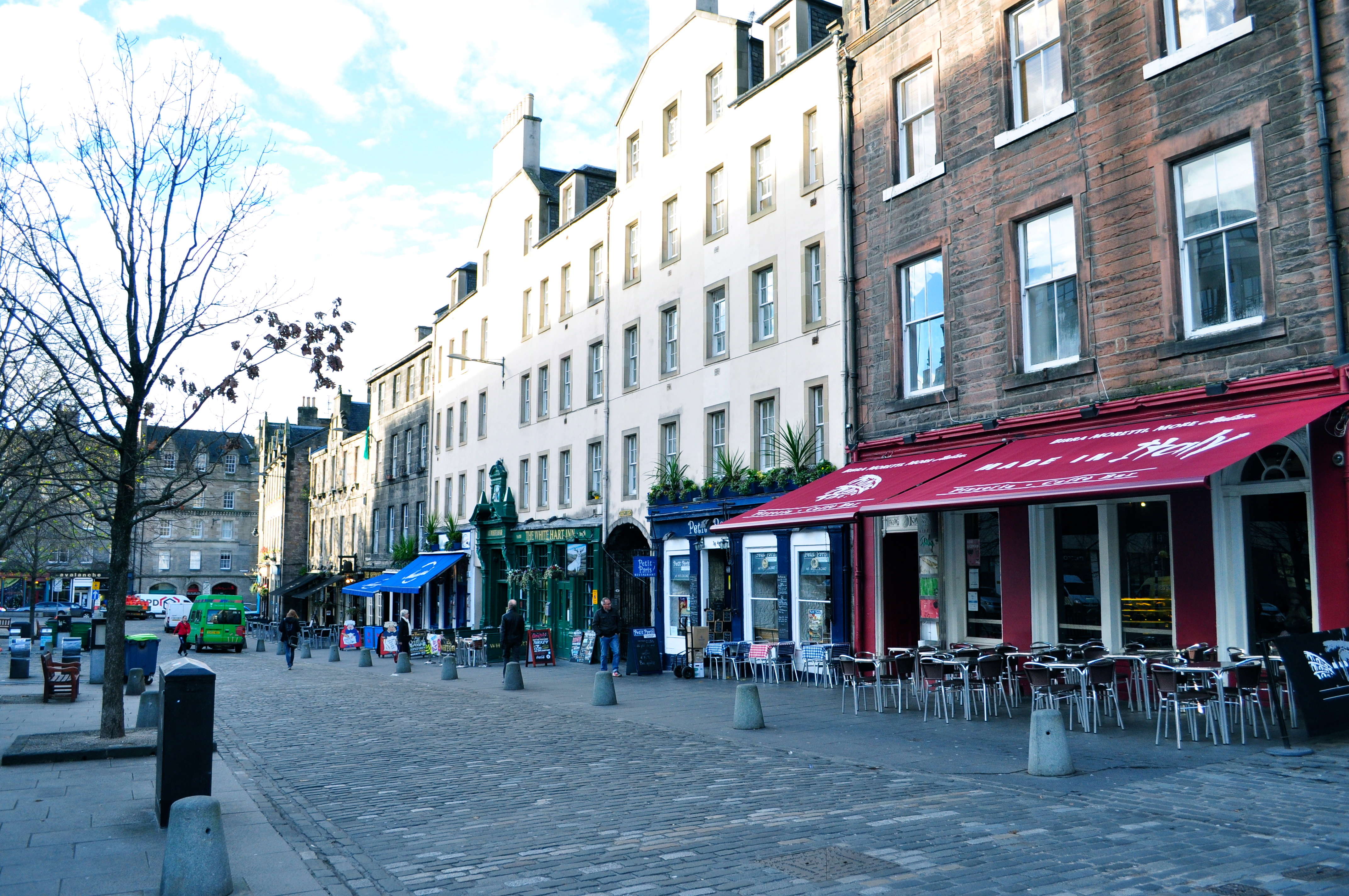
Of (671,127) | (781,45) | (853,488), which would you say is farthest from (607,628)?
(781,45)

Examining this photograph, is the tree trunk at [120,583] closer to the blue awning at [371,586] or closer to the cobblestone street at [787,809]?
the cobblestone street at [787,809]

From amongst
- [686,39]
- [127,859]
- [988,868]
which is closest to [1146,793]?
[988,868]

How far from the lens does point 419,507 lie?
4503 cm

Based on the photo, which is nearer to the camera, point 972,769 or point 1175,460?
point 972,769

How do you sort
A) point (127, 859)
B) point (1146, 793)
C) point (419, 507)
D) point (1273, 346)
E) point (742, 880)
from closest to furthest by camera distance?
point (742, 880) < point (127, 859) < point (1146, 793) < point (1273, 346) < point (419, 507)

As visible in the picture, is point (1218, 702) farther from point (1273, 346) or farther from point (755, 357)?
point (755, 357)

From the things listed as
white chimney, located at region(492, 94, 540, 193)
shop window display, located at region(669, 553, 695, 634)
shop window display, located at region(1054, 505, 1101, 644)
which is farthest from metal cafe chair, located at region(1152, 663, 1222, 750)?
white chimney, located at region(492, 94, 540, 193)

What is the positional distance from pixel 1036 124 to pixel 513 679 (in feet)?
44.6

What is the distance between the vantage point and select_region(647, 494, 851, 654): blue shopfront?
20203mm

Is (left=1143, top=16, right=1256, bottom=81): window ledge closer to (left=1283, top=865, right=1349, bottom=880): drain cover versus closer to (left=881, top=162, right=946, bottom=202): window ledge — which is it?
(left=881, top=162, right=946, bottom=202): window ledge

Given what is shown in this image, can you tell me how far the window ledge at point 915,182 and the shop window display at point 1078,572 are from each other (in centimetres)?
622

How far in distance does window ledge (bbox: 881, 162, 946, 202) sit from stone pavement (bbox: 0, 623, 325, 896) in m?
14.0

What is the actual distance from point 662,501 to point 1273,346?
49.6ft

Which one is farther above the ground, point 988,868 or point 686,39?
point 686,39
